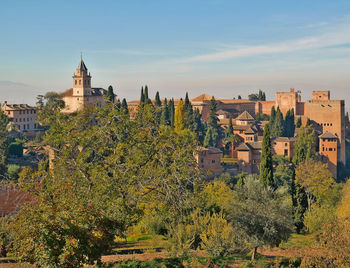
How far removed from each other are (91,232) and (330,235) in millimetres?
6035

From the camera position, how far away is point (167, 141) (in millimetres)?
15680

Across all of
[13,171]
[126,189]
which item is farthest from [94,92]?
[126,189]

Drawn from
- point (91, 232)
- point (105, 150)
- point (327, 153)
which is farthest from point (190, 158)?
point (327, 153)

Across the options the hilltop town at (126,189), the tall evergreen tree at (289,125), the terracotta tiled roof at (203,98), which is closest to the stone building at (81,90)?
the tall evergreen tree at (289,125)

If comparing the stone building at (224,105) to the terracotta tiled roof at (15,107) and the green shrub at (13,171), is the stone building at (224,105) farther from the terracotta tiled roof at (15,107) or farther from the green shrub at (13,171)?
the green shrub at (13,171)

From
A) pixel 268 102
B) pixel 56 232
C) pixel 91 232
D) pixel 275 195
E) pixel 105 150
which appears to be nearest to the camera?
pixel 56 232

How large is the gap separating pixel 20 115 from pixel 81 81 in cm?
1124

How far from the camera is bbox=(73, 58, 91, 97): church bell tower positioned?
70.7m

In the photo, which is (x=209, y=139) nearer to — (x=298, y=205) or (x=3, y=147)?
(x=3, y=147)

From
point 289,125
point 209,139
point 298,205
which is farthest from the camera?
point 289,125

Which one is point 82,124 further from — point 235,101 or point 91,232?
point 235,101

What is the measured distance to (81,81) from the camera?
232ft

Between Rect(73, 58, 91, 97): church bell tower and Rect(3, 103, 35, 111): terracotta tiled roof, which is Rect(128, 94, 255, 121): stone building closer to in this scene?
Rect(73, 58, 91, 97): church bell tower

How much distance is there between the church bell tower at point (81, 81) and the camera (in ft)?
Answer: 232
